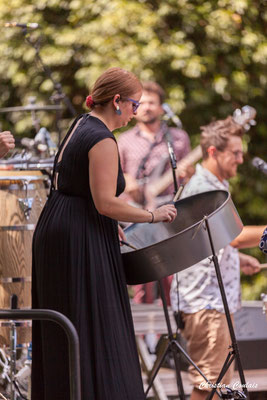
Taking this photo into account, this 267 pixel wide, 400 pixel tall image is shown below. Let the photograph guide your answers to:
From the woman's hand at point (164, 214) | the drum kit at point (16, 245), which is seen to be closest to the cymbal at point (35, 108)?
the drum kit at point (16, 245)

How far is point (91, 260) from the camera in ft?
8.70

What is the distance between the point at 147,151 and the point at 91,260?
9.00 feet

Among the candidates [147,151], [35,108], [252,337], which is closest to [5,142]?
[252,337]

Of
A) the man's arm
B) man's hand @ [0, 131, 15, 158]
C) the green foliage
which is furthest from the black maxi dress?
the green foliage

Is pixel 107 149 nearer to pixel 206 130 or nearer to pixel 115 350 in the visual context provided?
pixel 115 350

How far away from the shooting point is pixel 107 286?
2.66m

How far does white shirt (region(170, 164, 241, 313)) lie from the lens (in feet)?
11.2

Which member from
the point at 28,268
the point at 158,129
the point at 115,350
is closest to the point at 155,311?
the point at 28,268

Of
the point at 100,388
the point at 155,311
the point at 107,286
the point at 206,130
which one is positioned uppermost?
the point at 206,130

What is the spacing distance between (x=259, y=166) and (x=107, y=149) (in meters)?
1.18

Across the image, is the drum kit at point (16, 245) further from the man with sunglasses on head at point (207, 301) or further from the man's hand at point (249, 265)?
the man's hand at point (249, 265)

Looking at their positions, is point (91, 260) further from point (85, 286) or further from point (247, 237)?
point (247, 237)

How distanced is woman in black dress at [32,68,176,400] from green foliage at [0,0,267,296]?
15.0 ft

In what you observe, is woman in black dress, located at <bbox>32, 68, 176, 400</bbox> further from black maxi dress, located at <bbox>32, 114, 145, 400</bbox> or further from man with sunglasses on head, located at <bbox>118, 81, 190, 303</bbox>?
man with sunglasses on head, located at <bbox>118, 81, 190, 303</bbox>
